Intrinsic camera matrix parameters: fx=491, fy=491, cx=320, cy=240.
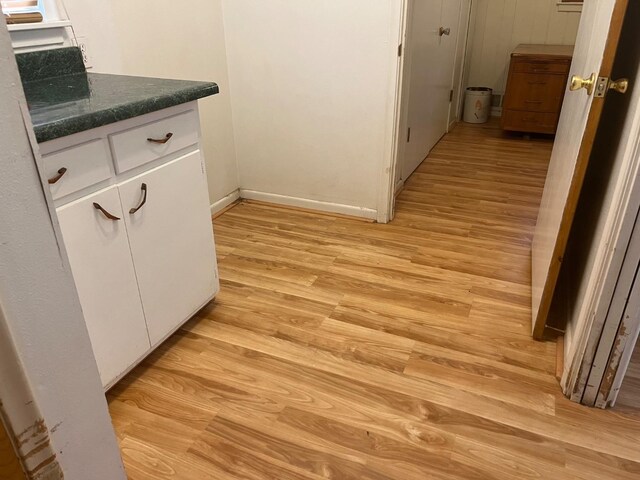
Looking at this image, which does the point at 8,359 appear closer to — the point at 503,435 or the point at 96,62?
the point at 503,435

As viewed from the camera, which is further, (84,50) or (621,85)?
(84,50)

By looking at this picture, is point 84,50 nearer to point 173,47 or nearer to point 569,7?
point 173,47

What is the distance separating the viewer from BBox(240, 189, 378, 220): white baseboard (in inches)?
111

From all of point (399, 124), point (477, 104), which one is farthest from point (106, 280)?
point (477, 104)

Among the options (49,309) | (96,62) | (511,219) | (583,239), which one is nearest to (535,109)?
(511,219)

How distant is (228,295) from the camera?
211cm

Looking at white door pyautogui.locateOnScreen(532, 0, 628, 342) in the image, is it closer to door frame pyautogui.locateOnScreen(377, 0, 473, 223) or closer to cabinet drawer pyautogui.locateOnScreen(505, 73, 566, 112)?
door frame pyautogui.locateOnScreen(377, 0, 473, 223)

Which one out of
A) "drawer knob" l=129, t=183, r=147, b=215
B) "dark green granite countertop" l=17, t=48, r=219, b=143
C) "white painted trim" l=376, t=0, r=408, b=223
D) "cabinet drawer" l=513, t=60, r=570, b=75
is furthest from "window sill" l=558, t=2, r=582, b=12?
"drawer knob" l=129, t=183, r=147, b=215

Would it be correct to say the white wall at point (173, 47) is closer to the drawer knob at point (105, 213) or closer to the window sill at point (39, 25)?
the window sill at point (39, 25)

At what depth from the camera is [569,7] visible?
4.28 metres

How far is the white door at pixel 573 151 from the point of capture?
135cm

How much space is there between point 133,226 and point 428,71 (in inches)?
98.1

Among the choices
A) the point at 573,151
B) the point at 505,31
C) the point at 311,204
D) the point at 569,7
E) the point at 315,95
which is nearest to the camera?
the point at 573,151

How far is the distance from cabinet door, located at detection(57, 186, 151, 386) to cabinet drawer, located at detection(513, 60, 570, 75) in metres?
3.64
